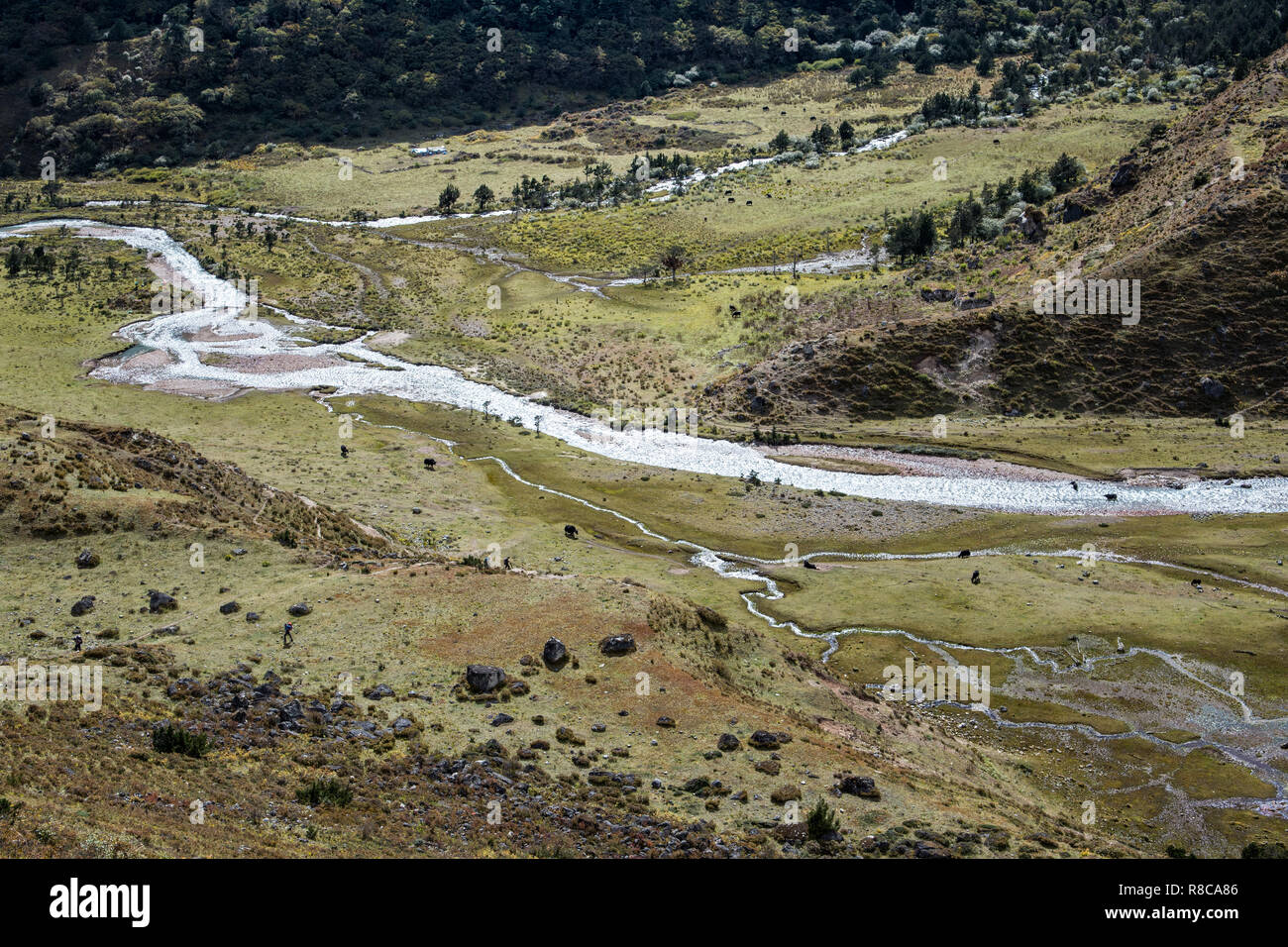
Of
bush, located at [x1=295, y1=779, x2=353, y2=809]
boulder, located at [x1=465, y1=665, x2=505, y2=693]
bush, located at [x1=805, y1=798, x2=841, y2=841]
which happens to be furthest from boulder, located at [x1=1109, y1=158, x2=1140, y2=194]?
bush, located at [x1=295, y1=779, x2=353, y2=809]

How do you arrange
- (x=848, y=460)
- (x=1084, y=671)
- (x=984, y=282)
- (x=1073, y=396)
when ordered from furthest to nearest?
1. (x=984, y=282)
2. (x=1073, y=396)
3. (x=848, y=460)
4. (x=1084, y=671)

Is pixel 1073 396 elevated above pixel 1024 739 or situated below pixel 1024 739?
above

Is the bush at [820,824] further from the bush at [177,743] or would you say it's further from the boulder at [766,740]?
the bush at [177,743]

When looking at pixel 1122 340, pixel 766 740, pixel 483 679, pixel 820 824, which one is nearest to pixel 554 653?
pixel 483 679

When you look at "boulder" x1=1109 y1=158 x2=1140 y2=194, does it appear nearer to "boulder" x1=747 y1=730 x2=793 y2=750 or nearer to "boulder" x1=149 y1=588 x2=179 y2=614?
"boulder" x1=747 y1=730 x2=793 y2=750

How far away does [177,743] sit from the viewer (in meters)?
35.3

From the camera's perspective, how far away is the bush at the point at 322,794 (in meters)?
32.9

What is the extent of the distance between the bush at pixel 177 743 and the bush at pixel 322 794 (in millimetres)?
4539

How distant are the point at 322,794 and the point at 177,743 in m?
6.13

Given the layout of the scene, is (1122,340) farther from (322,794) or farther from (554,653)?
(322,794)

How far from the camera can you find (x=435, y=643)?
47.6 meters

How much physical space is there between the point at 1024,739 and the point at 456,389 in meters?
76.0
